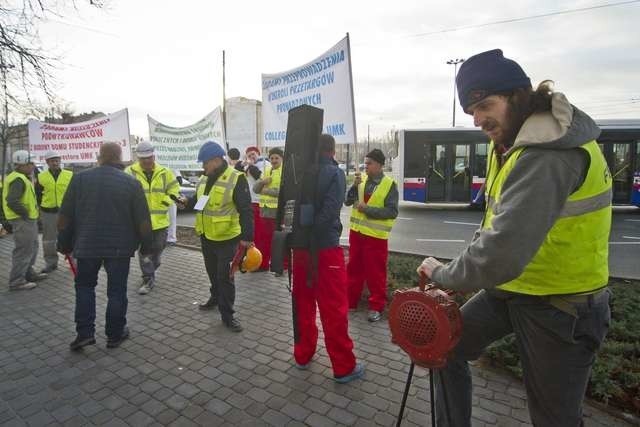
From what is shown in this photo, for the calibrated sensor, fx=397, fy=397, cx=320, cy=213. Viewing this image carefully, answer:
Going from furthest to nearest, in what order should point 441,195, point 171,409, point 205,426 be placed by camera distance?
point 441,195, point 171,409, point 205,426

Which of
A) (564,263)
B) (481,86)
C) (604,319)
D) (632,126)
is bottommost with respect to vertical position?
(604,319)

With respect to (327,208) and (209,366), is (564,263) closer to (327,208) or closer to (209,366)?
(327,208)

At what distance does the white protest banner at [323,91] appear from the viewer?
5016 mm

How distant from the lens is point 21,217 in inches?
224

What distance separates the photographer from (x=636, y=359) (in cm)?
333

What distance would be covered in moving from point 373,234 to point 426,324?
2744mm

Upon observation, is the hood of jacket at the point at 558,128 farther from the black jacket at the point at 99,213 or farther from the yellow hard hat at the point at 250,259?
the black jacket at the point at 99,213

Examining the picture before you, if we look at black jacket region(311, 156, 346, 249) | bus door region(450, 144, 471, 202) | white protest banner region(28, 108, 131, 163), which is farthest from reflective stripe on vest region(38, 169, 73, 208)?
bus door region(450, 144, 471, 202)

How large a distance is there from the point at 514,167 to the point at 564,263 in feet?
1.50

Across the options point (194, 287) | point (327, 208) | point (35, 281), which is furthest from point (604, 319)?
point (35, 281)

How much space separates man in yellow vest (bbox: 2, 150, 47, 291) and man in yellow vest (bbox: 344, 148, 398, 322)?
4656 millimetres

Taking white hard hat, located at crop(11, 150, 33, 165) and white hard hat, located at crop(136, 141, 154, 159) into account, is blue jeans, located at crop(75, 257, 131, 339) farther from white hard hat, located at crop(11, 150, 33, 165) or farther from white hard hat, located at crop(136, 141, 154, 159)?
white hard hat, located at crop(11, 150, 33, 165)

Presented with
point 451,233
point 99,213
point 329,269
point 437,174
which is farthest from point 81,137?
point 437,174

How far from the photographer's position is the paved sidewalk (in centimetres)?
276
